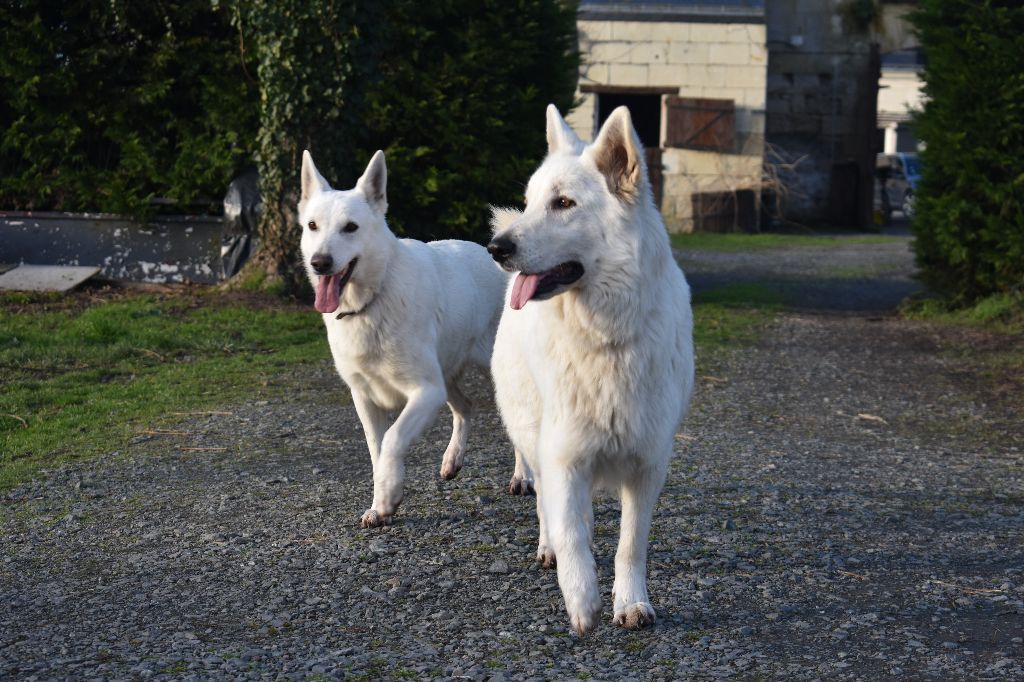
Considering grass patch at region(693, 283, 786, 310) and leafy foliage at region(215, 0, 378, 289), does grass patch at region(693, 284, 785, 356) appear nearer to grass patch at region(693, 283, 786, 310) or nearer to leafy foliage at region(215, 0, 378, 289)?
grass patch at region(693, 283, 786, 310)

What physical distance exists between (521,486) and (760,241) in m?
19.3

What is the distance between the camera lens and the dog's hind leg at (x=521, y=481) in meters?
5.92

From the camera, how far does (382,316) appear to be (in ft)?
19.7

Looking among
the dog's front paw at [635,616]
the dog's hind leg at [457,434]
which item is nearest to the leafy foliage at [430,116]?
the dog's hind leg at [457,434]

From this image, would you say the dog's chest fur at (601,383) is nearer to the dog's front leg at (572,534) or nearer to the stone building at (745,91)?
the dog's front leg at (572,534)

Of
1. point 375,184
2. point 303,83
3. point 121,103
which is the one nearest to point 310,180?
point 375,184

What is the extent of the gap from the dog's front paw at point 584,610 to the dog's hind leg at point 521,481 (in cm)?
197

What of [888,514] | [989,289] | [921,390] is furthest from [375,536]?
[989,289]

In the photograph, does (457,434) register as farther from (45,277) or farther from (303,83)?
(45,277)

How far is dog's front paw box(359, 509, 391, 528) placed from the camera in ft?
17.7

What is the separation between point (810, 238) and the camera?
83.2 ft

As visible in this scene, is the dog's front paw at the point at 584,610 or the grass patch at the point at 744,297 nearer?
the dog's front paw at the point at 584,610

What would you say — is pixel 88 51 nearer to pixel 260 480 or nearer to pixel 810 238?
pixel 260 480

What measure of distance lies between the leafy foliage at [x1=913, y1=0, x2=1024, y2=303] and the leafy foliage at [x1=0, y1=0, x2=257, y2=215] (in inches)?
293
